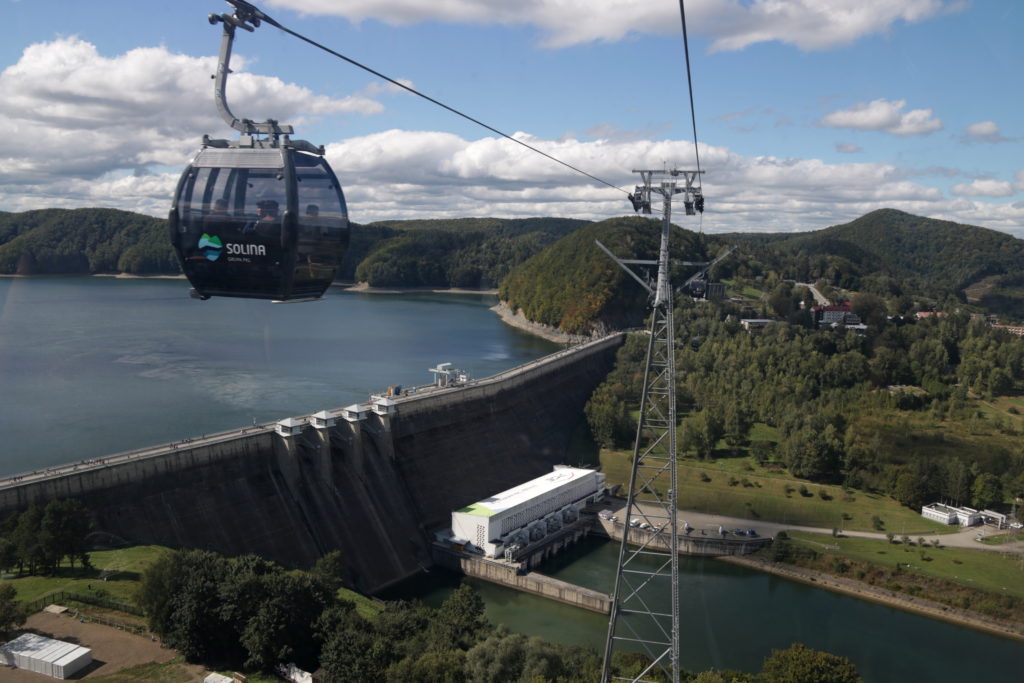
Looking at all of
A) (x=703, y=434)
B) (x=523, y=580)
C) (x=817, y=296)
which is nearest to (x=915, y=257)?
(x=817, y=296)

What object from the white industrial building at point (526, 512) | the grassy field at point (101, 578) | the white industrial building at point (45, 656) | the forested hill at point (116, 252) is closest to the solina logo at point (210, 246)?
the white industrial building at point (45, 656)

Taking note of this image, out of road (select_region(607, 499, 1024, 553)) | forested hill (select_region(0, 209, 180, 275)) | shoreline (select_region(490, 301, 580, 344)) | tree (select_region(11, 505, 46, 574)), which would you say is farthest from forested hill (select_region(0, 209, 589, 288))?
tree (select_region(11, 505, 46, 574))

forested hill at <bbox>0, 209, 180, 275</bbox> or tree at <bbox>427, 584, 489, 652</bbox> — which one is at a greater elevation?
forested hill at <bbox>0, 209, 180, 275</bbox>

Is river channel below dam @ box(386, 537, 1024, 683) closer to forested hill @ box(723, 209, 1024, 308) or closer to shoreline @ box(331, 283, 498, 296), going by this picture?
forested hill @ box(723, 209, 1024, 308)

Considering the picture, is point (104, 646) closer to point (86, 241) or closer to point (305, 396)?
point (305, 396)

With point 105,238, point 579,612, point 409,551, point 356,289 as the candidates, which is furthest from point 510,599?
point 356,289

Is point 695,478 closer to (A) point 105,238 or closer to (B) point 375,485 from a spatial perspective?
(B) point 375,485

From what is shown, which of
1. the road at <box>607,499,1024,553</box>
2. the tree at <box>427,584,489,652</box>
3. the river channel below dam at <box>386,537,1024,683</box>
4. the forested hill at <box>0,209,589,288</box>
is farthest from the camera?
the forested hill at <box>0,209,589,288</box>

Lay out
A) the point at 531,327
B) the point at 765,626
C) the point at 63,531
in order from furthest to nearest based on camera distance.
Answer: the point at 531,327 → the point at 765,626 → the point at 63,531
